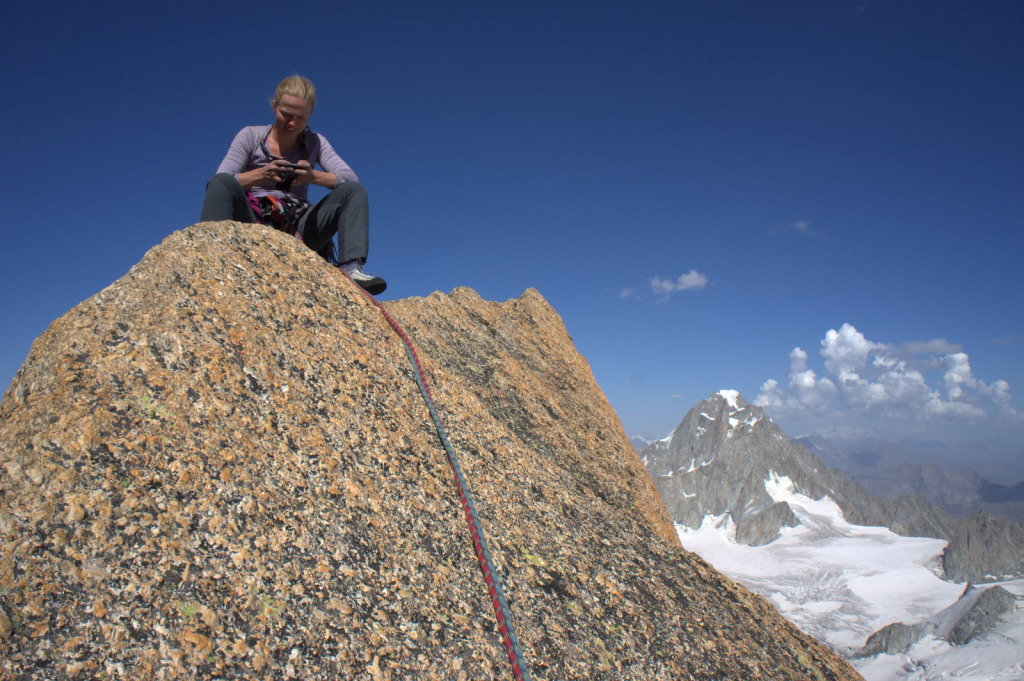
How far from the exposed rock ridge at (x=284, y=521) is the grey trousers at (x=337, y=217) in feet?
2.60

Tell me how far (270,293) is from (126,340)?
1.87 meters

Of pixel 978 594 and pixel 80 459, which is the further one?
pixel 978 594

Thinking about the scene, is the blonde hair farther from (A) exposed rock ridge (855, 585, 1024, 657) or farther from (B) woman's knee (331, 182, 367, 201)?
(A) exposed rock ridge (855, 585, 1024, 657)

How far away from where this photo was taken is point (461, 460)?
7.02 metres

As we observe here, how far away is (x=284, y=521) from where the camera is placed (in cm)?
476

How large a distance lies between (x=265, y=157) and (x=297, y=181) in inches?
22.0

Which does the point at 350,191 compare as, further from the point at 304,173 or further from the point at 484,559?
the point at 484,559

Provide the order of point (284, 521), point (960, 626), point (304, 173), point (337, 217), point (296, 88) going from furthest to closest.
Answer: point (960, 626)
point (337, 217)
point (304, 173)
point (296, 88)
point (284, 521)

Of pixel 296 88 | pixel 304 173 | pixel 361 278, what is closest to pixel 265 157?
pixel 304 173

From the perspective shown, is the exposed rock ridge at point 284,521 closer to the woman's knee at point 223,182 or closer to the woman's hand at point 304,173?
the woman's knee at point 223,182

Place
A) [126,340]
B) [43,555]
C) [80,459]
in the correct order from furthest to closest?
[126,340] < [80,459] < [43,555]

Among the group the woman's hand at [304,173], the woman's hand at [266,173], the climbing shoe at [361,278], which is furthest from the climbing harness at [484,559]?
the woman's hand at [266,173]

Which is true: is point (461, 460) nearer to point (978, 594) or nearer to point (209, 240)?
point (209, 240)

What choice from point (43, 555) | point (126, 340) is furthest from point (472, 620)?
point (126, 340)
